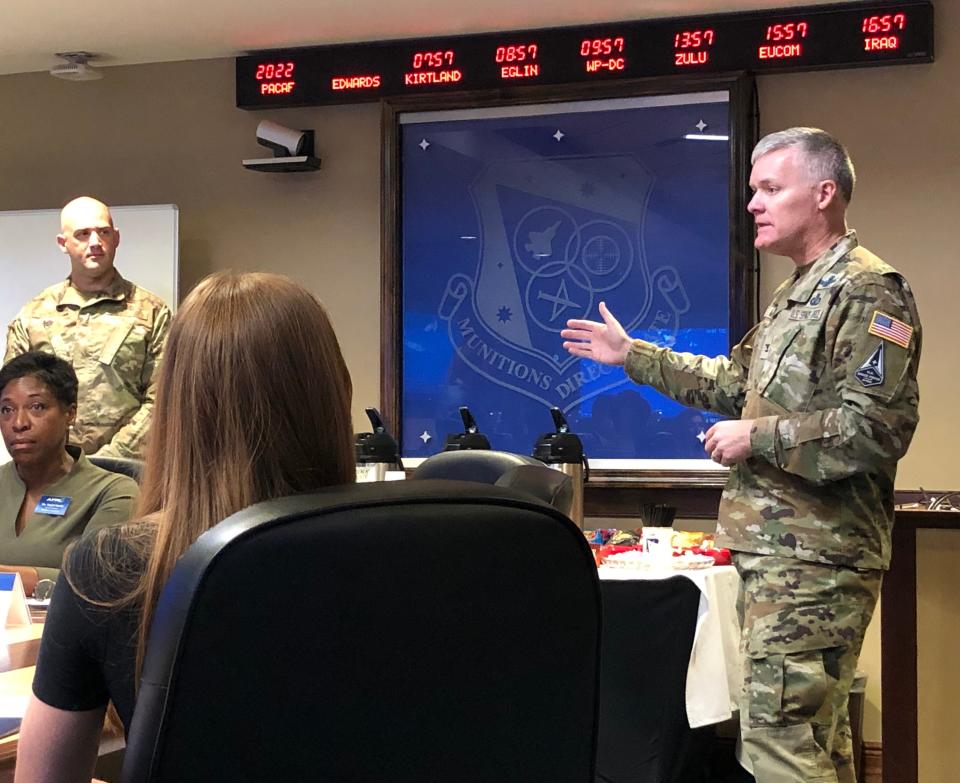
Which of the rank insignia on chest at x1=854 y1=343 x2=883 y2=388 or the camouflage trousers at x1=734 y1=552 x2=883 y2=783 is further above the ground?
the rank insignia on chest at x1=854 y1=343 x2=883 y2=388

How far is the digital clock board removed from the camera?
13.7ft

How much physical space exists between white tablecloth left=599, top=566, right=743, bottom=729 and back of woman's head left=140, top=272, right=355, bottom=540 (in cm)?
214

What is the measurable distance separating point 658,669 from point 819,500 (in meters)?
0.91

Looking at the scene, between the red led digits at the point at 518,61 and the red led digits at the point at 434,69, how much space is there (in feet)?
0.56

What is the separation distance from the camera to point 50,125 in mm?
5336

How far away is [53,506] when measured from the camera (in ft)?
8.41

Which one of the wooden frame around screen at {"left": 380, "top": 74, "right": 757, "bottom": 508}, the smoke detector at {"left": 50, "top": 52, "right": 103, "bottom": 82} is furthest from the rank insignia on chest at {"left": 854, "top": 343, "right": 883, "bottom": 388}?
the smoke detector at {"left": 50, "top": 52, "right": 103, "bottom": 82}

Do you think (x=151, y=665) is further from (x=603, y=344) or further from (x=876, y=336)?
(x=603, y=344)

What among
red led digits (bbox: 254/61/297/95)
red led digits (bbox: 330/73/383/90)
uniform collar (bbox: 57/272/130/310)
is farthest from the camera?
red led digits (bbox: 254/61/297/95)

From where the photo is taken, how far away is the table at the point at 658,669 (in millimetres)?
3035

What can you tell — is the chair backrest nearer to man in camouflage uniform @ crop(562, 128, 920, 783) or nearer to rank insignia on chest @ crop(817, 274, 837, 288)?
man in camouflage uniform @ crop(562, 128, 920, 783)

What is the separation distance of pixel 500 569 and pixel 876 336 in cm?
163

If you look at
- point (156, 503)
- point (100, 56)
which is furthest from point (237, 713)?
point (100, 56)

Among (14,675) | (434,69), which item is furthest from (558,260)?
(14,675)
